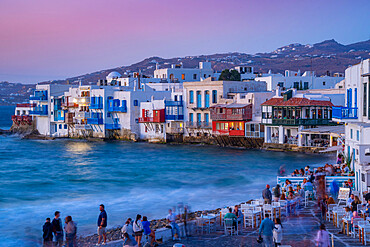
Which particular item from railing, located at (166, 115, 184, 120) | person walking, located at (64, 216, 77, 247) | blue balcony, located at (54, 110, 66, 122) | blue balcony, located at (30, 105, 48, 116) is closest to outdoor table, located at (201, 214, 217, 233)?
person walking, located at (64, 216, 77, 247)

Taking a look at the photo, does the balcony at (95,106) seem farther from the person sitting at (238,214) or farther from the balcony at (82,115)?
the person sitting at (238,214)

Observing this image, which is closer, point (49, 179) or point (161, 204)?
point (161, 204)

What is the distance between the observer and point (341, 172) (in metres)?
23.2

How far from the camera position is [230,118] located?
54.0 metres

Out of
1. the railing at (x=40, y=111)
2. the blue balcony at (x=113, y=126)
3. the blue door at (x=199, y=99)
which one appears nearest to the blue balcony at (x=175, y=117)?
the blue door at (x=199, y=99)

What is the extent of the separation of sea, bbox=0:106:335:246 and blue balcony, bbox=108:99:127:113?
4.17 m

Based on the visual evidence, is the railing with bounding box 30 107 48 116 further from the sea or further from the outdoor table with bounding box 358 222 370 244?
the outdoor table with bounding box 358 222 370 244

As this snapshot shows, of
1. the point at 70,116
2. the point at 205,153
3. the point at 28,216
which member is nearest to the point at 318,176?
the point at 28,216

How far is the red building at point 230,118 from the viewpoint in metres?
53.1

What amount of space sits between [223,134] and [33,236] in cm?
A: 3631

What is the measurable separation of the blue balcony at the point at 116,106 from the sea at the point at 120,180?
4.17 m

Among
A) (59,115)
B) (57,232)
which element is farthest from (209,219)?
(59,115)

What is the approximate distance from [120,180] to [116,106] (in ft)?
90.3

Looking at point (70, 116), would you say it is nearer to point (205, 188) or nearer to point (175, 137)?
point (175, 137)
